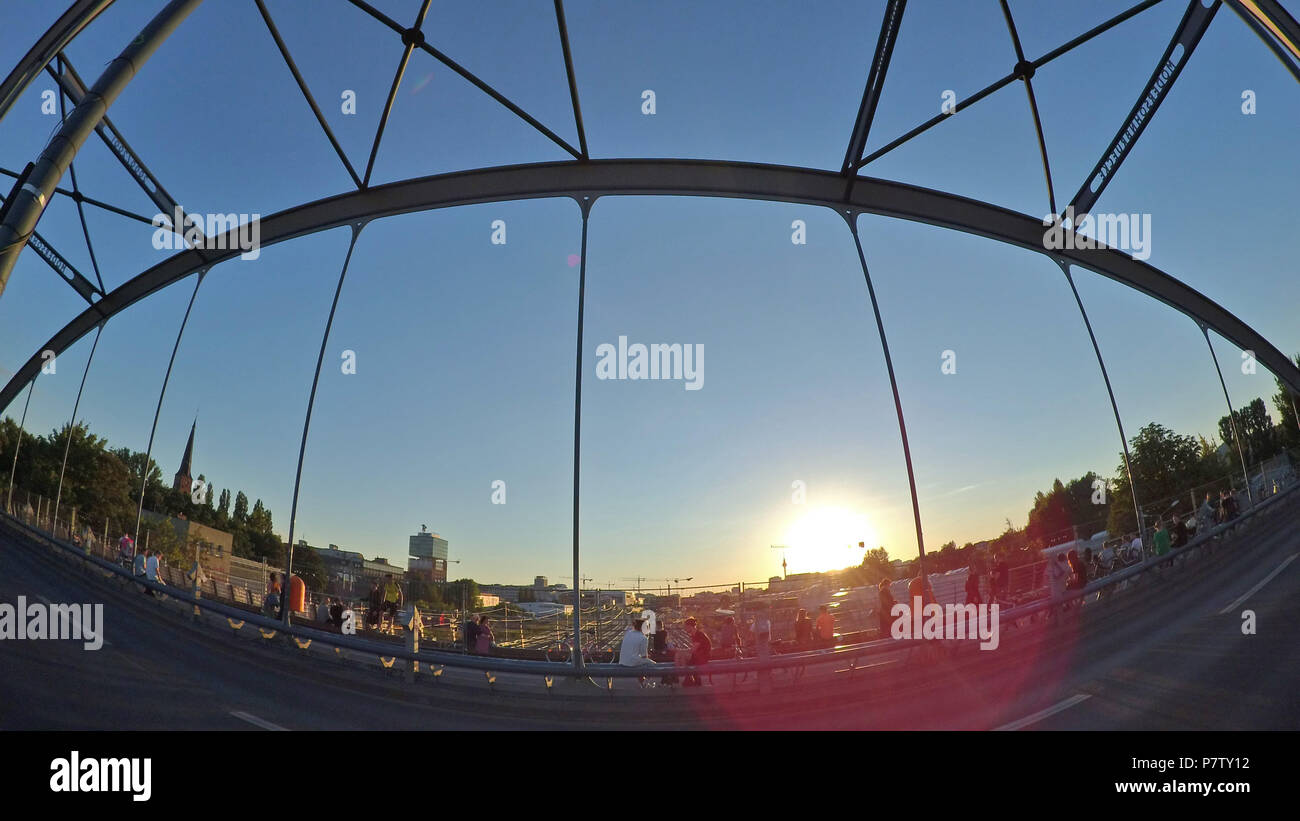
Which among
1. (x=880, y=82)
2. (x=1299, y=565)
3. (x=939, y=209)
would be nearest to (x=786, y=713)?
(x=880, y=82)

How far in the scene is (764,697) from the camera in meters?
8.88

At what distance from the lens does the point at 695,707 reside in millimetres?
8531

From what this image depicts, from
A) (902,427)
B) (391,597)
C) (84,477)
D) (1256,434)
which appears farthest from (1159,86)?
(84,477)

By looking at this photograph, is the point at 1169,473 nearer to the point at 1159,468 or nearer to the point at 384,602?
the point at 1159,468

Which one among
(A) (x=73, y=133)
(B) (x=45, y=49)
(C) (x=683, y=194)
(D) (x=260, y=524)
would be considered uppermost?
(B) (x=45, y=49)

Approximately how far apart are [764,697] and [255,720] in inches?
257

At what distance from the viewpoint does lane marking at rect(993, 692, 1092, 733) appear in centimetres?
672

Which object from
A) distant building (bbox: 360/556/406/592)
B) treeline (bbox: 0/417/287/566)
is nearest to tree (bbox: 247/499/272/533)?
treeline (bbox: 0/417/287/566)

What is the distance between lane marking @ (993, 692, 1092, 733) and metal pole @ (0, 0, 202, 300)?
52.8ft

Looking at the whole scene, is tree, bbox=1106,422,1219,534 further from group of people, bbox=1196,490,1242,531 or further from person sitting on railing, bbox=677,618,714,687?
person sitting on railing, bbox=677,618,714,687

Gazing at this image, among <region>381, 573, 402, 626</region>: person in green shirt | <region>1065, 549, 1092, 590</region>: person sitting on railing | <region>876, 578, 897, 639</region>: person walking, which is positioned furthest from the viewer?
<region>381, 573, 402, 626</region>: person in green shirt

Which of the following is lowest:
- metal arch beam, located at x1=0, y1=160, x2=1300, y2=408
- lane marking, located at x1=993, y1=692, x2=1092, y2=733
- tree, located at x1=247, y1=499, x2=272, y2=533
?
tree, located at x1=247, y1=499, x2=272, y2=533

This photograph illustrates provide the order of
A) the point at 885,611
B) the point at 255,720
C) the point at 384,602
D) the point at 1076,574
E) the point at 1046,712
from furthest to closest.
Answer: the point at 384,602 → the point at 1076,574 → the point at 885,611 → the point at 255,720 → the point at 1046,712
